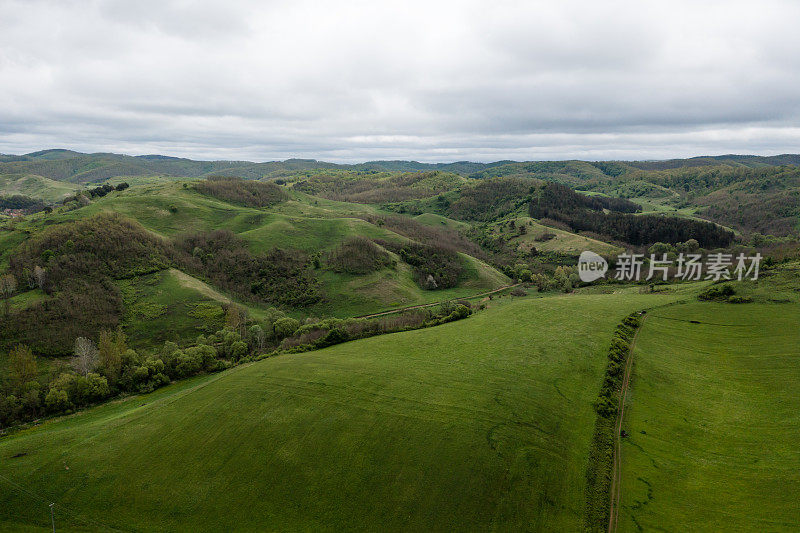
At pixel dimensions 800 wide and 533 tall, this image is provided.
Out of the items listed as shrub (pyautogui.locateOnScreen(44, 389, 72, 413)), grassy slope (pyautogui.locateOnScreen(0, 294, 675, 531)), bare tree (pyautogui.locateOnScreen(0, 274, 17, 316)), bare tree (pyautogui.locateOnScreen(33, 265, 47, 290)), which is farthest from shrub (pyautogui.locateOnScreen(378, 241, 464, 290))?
bare tree (pyautogui.locateOnScreen(0, 274, 17, 316))

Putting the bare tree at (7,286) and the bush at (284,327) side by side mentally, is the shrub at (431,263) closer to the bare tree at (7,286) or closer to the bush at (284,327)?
the bush at (284,327)

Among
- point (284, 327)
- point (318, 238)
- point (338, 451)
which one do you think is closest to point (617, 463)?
point (338, 451)

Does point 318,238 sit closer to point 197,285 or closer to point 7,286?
point 197,285

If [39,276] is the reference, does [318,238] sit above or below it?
above

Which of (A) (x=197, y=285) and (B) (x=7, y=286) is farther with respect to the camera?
(A) (x=197, y=285)

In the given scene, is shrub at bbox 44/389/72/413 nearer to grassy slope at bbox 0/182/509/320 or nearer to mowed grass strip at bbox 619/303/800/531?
grassy slope at bbox 0/182/509/320
